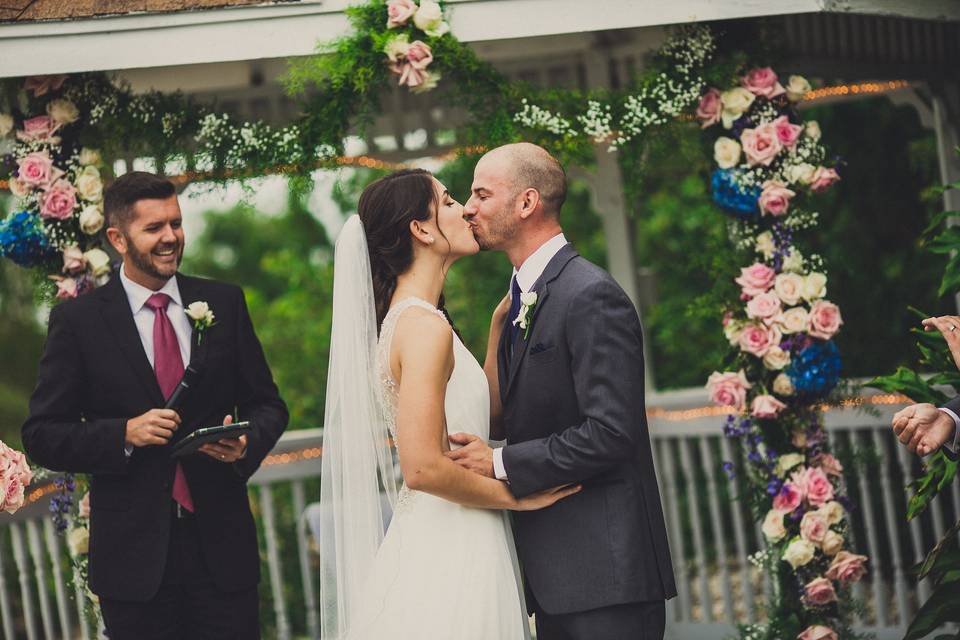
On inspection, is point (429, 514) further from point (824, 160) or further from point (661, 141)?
point (824, 160)

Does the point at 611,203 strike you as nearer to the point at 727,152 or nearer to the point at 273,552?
the point at 727,152

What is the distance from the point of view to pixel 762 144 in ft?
16.8

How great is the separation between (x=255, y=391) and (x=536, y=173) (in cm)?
151

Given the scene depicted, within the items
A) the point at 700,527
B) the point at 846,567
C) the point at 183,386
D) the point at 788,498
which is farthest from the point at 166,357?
the point at 700,527

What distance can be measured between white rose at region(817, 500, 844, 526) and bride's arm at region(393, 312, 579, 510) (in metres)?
1.91

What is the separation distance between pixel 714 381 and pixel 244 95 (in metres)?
3.77

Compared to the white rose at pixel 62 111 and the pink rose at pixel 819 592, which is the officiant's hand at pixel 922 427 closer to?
the pink rose at pixel 819 592

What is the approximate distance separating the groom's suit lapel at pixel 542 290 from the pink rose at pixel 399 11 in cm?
151

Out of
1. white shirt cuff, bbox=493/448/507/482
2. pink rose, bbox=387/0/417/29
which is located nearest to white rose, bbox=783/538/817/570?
white shirt cuff, bbox=493/448/507/482

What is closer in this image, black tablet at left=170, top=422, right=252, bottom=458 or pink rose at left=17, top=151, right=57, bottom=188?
black tablet at left=170, top=422, right=252, bottom=458

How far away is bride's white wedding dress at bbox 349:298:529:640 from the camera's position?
373 cm

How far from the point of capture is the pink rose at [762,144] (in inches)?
202

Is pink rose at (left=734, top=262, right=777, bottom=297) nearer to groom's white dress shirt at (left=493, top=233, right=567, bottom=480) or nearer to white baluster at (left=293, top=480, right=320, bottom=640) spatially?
groom's white dress shirt at (left=493, top=233, right=567, bottom=480)

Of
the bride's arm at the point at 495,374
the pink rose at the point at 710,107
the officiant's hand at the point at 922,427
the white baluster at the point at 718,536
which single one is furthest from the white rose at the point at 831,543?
the pink rose at the point at 710,107
